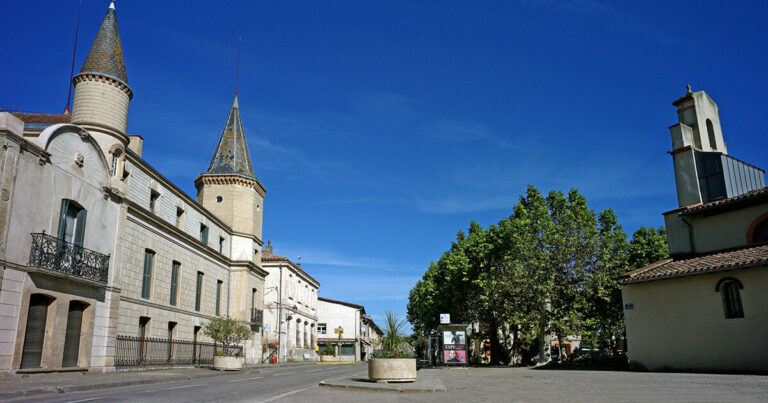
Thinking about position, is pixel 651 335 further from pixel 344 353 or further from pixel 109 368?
pixel 344 353

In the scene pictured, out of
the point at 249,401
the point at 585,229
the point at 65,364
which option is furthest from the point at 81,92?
the point at 585,229

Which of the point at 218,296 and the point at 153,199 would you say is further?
the point at 218,296

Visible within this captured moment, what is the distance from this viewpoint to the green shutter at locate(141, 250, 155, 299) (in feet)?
84.5

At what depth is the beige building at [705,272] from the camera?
1828 cm

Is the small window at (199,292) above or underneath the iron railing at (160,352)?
above

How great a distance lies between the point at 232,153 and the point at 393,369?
2942 centimetres

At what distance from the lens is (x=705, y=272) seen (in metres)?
19.2

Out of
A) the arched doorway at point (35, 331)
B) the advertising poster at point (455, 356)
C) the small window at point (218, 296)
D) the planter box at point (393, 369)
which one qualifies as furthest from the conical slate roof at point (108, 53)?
the advertising poster at point (455, 356)

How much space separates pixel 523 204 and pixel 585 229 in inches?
312

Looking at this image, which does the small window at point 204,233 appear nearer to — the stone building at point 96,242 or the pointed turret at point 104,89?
the stone building at point 96,242

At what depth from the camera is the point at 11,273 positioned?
15.9m

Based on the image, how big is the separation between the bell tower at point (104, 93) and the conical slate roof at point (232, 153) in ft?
51.1

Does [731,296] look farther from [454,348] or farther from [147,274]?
[147,274]

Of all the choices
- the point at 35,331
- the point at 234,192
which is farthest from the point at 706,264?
the point at 234,192
